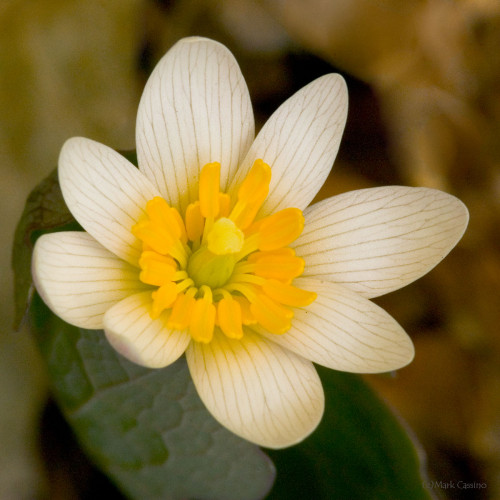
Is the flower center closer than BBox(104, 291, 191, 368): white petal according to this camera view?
No

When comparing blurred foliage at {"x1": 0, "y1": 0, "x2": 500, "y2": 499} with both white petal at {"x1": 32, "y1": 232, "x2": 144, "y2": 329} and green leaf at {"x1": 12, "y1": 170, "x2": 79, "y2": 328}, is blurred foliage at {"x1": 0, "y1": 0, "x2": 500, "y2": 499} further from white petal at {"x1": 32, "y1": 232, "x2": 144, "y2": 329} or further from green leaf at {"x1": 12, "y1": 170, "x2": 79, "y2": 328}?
white petal at {"x1": 32, "y1": 232, "x2": 144, "y2": 329}

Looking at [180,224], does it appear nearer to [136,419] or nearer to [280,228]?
[280,228]

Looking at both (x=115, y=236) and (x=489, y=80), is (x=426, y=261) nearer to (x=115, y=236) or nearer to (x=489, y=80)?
(x=115, y=236)

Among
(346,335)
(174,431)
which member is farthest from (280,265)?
(174,431)

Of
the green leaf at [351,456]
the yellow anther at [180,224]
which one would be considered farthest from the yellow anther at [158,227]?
the green leaf at [351,456]

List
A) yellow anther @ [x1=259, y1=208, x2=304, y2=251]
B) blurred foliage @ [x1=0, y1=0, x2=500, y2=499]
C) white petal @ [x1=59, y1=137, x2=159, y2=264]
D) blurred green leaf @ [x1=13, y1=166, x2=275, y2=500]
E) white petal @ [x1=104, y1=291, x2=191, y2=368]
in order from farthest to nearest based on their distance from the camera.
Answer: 1. blurred foliage @ [x1=0, y1=0, x2=500, y2=499]
2. blurred green leaf @ [x1=13, y1=166, x2=275, y2=500]
3. yellow anther @ [x1=259, y1=208, x2=304, y2=251]
4. white petal @ [x1=59, y1=137, x2=159, y2=264]
5. white petal @ [x1=104, y1=291, x2=191, y2=368]

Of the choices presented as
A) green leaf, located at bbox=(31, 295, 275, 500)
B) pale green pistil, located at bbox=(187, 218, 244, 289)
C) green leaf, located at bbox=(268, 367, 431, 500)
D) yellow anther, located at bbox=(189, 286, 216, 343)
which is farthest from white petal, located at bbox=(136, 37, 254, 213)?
green leaf, located at bbox=(268, 367, 431, 500)
